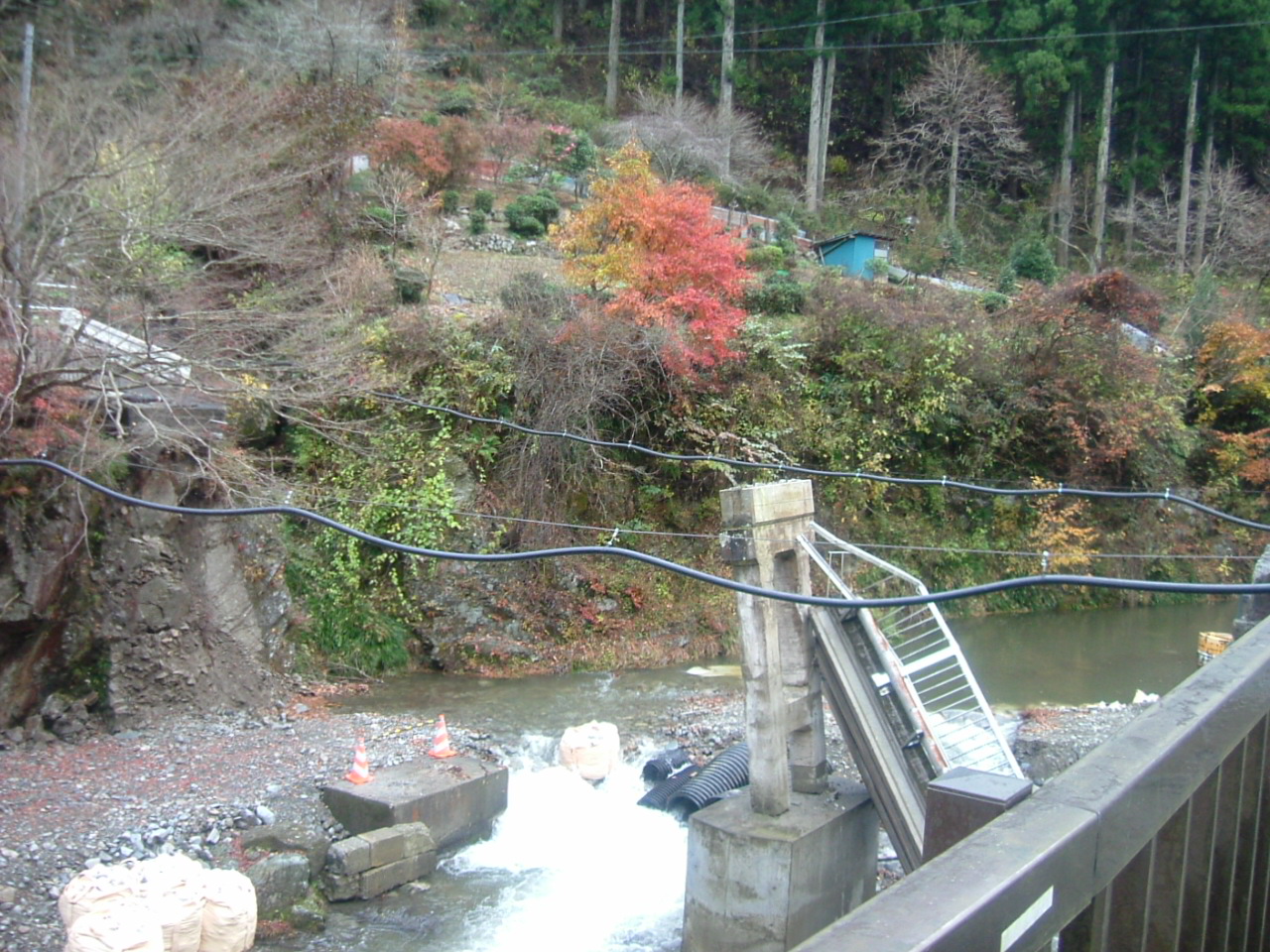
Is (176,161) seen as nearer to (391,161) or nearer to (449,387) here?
(449,387)

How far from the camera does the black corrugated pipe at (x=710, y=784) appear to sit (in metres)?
10.3

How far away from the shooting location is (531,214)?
24422 millimetres

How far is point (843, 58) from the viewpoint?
33.7 m

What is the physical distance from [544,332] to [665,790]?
26.5ft

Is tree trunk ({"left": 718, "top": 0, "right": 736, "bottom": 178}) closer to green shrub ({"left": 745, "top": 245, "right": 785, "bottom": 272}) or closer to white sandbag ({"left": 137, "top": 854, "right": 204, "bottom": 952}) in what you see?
green shrub ({"left": 745, "top": 245, "right": 785, "bottom": 272})

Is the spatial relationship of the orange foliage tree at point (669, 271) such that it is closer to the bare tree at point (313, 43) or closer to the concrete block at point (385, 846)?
the bare tree at point (313, 43)

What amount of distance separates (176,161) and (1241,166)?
30.7 meters

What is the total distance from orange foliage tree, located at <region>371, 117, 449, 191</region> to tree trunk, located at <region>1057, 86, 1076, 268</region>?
60.5 feet

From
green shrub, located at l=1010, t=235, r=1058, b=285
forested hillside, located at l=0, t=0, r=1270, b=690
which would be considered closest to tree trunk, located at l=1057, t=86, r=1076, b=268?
forested hillside, located at l=0, t=0, r=1270, b=690

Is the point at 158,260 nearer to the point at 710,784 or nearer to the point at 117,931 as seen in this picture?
the point at 117,931

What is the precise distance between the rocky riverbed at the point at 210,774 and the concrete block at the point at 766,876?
238 cm

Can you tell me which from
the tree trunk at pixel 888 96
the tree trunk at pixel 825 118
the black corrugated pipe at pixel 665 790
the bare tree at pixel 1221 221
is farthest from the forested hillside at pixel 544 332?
the black corrugated pipe at pixel 665 790

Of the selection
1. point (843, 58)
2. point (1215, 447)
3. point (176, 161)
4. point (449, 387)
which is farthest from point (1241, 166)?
point (176, 161)

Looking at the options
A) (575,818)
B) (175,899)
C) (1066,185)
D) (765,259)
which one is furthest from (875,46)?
(175,899)
